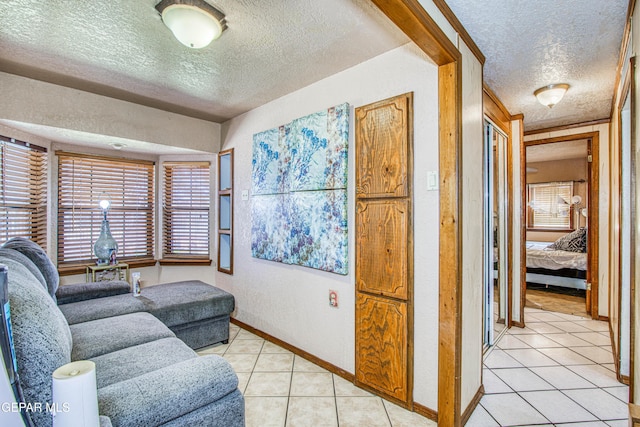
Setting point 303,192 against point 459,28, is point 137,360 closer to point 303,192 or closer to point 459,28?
point 303,192

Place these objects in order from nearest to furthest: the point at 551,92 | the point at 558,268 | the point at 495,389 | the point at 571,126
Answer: the point at 495,389 → the point at 551,92 → the point at 571,126 → the point at 558,268

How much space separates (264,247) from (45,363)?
Result: 220 centimetres

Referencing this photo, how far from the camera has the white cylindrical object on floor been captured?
86 centimetres

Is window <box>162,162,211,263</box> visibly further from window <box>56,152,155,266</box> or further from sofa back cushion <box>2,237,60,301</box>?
sofa back cushion <box>2,237,60,301</box>

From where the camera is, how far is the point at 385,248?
2127 mm

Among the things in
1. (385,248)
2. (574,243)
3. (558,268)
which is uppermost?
(385,248)

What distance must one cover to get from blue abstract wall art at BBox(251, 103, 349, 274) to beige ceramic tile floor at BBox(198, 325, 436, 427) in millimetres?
844

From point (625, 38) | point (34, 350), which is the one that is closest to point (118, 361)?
point (34, 350)

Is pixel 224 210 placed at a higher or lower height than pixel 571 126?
lower

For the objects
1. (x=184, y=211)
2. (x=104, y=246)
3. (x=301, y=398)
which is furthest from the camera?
(x=184, y=211)

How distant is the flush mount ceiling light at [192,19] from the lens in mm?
1688

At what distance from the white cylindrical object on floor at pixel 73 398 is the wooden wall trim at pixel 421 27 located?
1.67 m

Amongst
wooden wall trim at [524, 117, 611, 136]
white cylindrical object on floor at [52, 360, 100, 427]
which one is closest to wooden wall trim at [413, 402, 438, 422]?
white cylindrical object on floor at [52, 360, 100, 427]

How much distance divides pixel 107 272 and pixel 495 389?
4090mm
